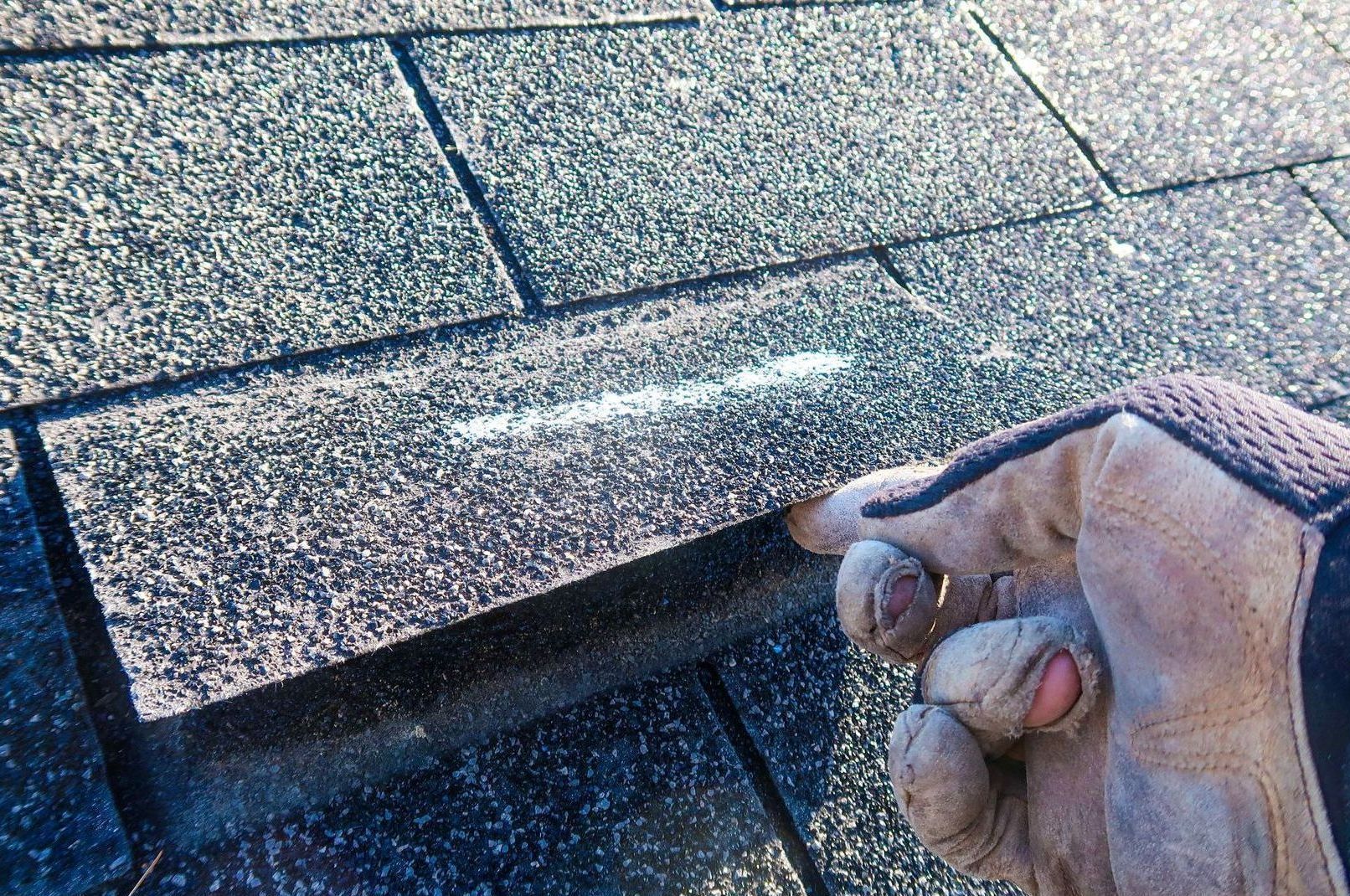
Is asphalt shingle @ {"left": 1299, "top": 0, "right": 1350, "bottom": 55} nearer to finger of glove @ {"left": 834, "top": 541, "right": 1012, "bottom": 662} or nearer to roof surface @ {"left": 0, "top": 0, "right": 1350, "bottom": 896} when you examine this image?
roof surface @ {"left": 0, "top": 0, "right": 1350, "bottom": 896}

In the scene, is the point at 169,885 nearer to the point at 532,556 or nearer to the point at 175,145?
the point at 532,556

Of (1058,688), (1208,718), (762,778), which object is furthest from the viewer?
(762,778)

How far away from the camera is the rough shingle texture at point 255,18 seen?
170 cm

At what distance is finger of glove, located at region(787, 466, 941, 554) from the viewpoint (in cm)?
149

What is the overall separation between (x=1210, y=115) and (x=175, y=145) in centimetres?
218

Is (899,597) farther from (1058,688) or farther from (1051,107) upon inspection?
(1051,107)

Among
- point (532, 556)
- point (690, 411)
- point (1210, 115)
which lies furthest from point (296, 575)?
point (1210, 115)

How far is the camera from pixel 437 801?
4.17 feet

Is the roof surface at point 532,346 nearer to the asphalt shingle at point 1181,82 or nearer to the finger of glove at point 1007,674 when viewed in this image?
the asphalt shingle at point 1181,82

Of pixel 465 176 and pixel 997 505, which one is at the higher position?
pixel 465 176

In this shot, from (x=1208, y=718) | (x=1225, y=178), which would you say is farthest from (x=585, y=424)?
(x=1225, y=178)

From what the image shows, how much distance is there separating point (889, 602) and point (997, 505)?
179 mm

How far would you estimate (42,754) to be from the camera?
1.16m

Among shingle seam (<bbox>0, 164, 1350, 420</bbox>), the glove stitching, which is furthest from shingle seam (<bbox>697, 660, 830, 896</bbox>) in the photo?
shingle seam (<bbox>0, 164, 1350, 420</bbox>)
